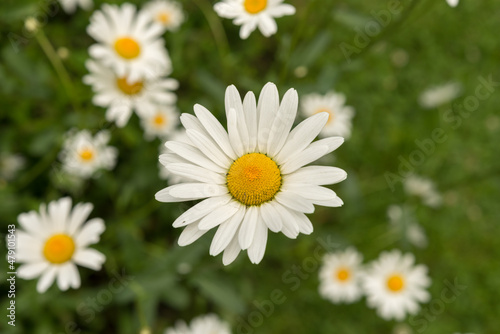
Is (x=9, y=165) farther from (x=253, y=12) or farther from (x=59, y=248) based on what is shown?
(x=253, y=12)

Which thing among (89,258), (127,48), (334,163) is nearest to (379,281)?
(334,163)

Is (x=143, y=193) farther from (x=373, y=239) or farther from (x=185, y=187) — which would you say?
(x=373, y=239)

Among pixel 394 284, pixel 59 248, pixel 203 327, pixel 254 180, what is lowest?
pixel 203 327

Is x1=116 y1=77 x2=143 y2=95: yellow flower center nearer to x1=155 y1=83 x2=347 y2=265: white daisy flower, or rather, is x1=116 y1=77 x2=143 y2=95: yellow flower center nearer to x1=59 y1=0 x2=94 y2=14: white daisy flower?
x1=59 y1=0 x2=94 y2=14: white daisy flower

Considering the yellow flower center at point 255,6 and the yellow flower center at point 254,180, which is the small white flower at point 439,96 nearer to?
the yellow flower center at point 255,6

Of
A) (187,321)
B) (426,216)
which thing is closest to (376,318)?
(426,216)

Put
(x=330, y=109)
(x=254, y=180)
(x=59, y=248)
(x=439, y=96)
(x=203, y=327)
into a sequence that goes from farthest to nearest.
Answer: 1. (x=439, y=96)
2. (x=330, y=109)
3. (x=203, y=327)
4. (x=59, y=248)
5. (x=254, y=180)
